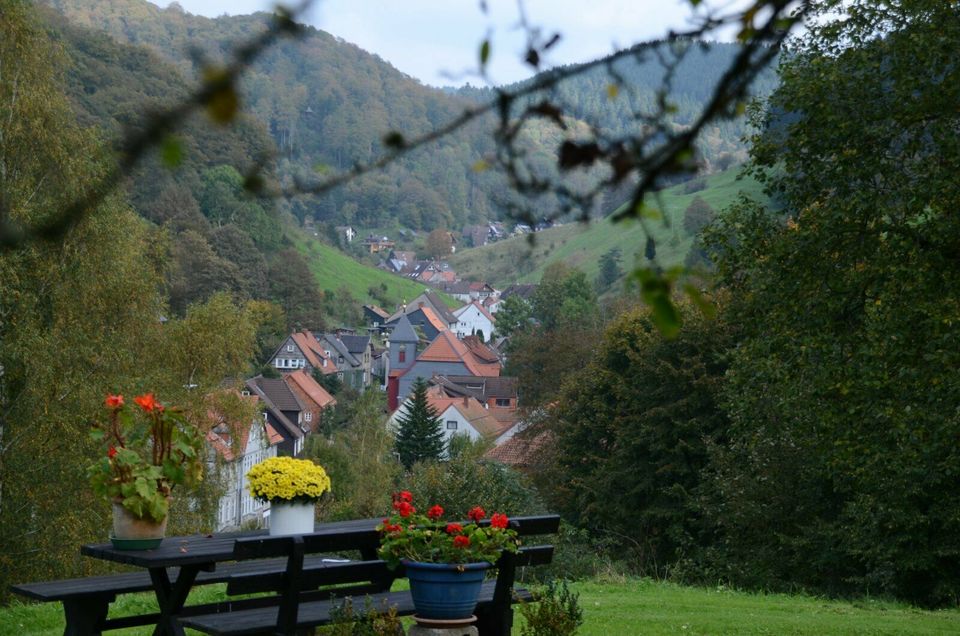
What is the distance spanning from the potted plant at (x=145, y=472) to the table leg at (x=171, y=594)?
0.21 metres

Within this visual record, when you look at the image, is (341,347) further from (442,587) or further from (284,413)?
(442,587)

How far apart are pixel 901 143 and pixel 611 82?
31.6ft

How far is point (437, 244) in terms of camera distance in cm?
17975

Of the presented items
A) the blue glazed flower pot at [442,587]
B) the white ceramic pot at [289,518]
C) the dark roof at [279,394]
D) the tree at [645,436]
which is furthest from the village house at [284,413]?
the blue glazed flower pot at [442,587]

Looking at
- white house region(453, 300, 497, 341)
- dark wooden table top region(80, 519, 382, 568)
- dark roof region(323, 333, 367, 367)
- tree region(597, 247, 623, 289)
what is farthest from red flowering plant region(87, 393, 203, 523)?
white house region(453, 300, 497, 341)

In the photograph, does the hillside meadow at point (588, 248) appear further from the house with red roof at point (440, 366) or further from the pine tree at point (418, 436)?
the pine tree at point (418, 436)

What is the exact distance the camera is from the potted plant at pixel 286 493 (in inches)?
264

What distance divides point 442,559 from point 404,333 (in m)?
99.9

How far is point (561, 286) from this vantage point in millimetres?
87188

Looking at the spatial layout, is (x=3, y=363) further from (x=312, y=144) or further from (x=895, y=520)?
(x=312, y=144)

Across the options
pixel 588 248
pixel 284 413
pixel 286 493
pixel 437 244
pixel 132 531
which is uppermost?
pixel 437 244

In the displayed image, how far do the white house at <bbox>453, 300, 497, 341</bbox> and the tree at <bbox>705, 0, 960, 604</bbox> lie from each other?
127m

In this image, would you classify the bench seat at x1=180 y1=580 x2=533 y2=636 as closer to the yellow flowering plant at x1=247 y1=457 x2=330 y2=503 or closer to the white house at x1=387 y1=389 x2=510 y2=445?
the yellow flowering plant at x1=247 y1=457 x2=330 y2=503

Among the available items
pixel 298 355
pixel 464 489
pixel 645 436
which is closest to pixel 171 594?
pixel 464 489
